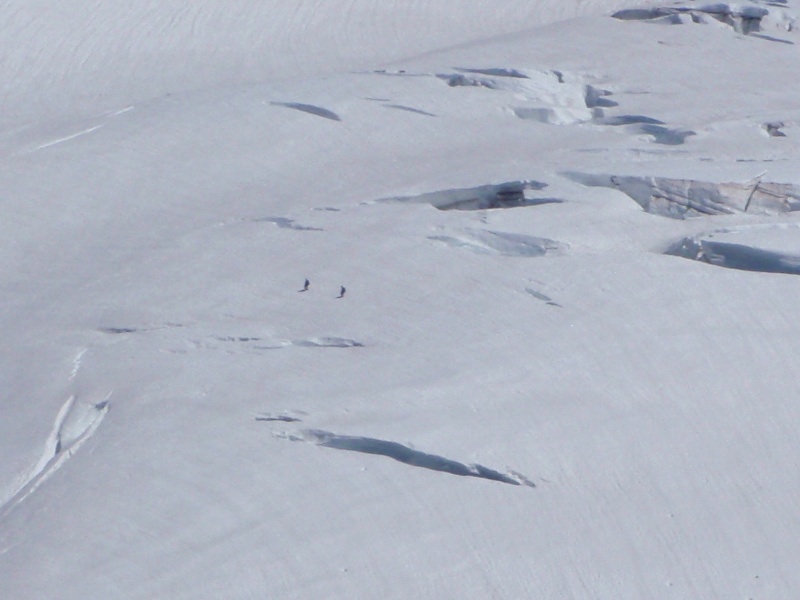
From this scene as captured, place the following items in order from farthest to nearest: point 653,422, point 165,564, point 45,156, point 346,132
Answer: point 346,132 → point 45,156 → point 653,422 → point 165,564

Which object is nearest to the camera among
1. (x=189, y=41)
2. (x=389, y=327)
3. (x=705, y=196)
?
(x=389, y=327)

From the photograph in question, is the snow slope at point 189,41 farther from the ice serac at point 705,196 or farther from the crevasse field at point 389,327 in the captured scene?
the ice serac at point 705,196

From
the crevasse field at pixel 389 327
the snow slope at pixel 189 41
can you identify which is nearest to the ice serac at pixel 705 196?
the crevasse field at pixel 389 327

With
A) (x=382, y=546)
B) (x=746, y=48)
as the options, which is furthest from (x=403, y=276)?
(x=746, y=48)

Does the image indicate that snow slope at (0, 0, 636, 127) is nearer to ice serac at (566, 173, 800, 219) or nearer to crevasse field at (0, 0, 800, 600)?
crevasse field at (0, 0, 800, 600)

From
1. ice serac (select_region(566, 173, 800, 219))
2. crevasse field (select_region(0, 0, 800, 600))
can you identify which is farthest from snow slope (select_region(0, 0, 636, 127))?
ice serac (select_region(566, 173, 800, 219))

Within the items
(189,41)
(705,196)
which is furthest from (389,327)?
(189,41)

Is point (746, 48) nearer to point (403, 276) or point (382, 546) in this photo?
point (403, 276)

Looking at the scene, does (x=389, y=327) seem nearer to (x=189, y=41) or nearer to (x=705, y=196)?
(x=705, y=196)
